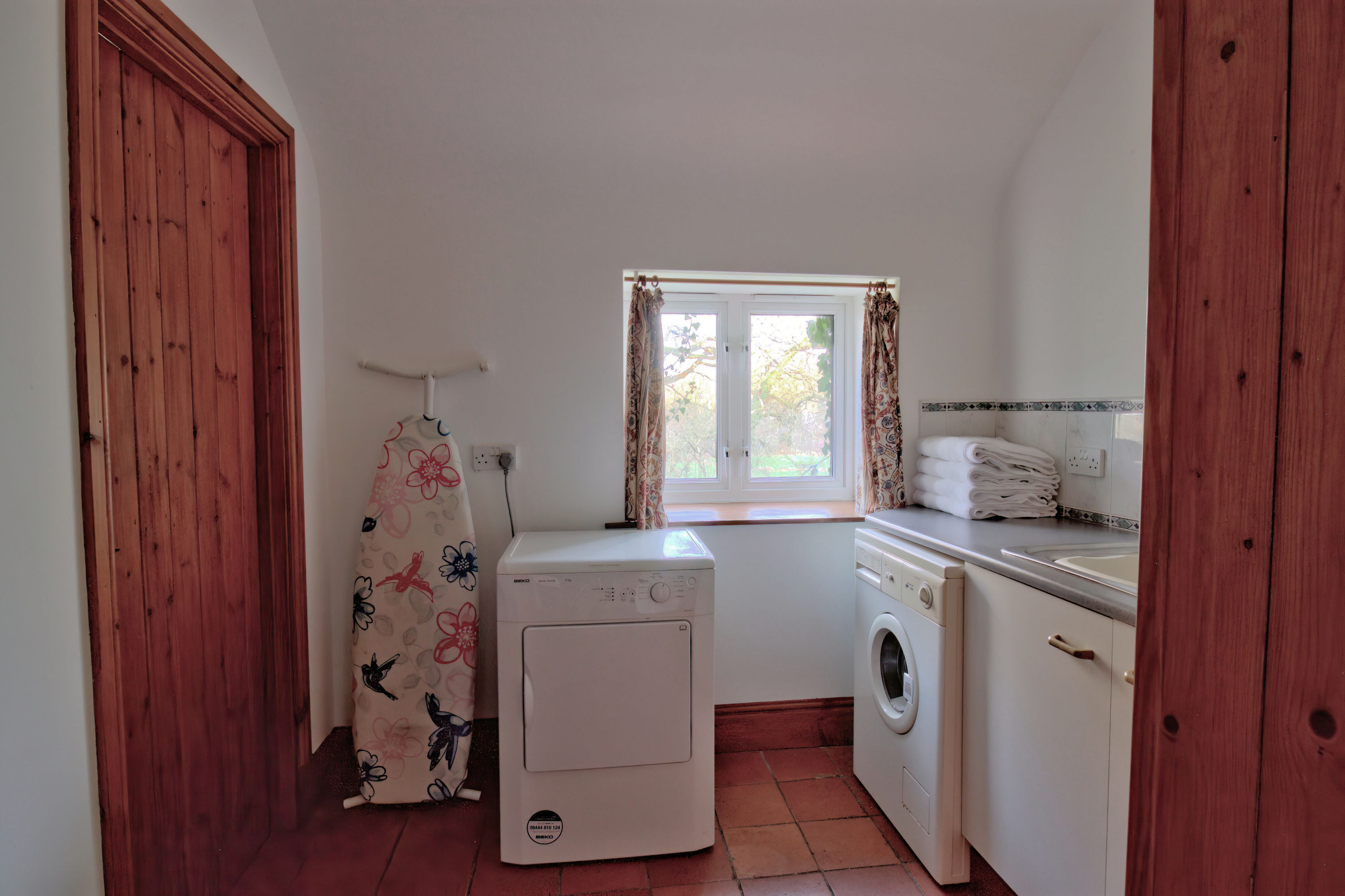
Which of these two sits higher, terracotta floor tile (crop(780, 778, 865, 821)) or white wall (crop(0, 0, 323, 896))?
white wall (crop(0, 0, 323, 896))

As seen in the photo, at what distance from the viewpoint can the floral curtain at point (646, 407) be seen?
236 cm

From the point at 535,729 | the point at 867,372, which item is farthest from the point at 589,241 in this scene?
the point at 535,729

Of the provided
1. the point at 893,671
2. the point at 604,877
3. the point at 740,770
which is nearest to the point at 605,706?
the point at 604,877

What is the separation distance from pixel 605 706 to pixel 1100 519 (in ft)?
5.18

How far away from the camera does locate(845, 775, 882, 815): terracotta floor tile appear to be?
2080mm

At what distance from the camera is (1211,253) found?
0.57m

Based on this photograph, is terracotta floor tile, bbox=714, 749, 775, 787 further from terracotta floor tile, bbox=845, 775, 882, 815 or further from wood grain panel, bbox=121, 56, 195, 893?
wood grain panel, bbox=121, 56, 195, 893

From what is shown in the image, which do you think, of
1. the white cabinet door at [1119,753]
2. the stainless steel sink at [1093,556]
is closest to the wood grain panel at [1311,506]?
the white cabinet door at [1119,753]

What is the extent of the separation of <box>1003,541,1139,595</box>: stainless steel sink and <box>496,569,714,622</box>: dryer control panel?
2.60 ft

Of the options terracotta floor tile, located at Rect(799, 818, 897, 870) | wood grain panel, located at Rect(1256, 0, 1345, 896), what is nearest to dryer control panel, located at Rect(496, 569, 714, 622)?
terracotta floor tile, located at Rect(799, 818, 897, 870)

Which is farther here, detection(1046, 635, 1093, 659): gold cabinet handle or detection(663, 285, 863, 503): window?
detection(663, 285, 863, 503): window

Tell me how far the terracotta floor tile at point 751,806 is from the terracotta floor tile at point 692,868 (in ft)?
0.42

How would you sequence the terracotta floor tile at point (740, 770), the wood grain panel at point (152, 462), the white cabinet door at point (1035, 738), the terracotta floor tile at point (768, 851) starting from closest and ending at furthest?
the white cabinet door at point (1035, 738), the wood grain panel at point (152, 462), the terracotta floor tile at point (768, 851), the terracotta floor tile at point (740, 770)

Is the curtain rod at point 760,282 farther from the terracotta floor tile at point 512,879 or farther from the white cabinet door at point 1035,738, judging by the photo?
the terracotta floor tile at point 512,879
